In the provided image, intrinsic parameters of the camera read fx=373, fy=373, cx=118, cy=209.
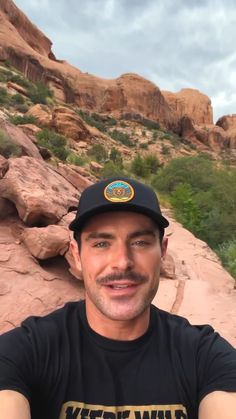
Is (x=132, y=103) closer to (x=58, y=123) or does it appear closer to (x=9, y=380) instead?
(x=58, y=123)

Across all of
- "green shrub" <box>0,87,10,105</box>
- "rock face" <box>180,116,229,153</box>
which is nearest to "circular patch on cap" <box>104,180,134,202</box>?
"green shrub" <box>0,87,10,105</box>

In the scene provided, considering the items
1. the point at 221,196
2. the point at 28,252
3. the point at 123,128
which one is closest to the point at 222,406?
the point at 28,252

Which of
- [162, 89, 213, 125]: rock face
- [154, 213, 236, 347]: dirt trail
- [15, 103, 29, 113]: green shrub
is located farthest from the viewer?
[162, 89, 213, 125]: rock face

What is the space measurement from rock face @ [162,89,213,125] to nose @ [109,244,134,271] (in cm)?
6509

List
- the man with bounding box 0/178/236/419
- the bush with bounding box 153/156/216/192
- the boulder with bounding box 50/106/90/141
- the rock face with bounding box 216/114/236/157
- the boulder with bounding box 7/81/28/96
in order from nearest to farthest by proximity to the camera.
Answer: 1. the man with bounding box 0/178/236/419
2. the bush with bounding box 153/156/216/192
3. the boulder with bounding box 50/106/90/141
4. the boulder with bounding box 7/81/28/96
5. the rock face with bounding box 216/114/236/157

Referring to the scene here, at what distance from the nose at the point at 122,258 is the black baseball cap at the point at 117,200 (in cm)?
17

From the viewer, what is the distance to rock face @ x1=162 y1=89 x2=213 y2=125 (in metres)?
66.5

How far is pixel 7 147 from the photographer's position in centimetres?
702

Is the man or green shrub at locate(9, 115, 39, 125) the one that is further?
green shrub at locate(9, 115, 39, 125)

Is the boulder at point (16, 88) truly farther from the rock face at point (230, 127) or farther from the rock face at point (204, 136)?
the rock face at point (230, 127)

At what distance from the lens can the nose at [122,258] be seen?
5.32 ft

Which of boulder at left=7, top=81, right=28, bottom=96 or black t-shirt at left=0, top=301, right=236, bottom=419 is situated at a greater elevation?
boulder at left=7, top=81, right=28, bottom=96

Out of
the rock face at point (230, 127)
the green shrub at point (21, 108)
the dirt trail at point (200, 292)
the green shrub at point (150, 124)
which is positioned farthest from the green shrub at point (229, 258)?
the rock face at point (230, 127)

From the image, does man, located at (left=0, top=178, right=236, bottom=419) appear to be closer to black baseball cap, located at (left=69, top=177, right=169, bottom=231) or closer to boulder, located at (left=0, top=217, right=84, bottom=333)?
black baseball cap, located at (left=69, top=177, right=169, bottom=231)
